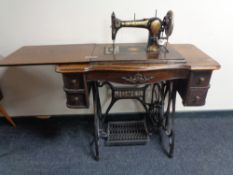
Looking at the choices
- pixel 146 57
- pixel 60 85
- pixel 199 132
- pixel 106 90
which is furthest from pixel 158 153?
pixel 60 85

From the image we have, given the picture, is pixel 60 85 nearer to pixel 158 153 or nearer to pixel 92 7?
pixel 92 7

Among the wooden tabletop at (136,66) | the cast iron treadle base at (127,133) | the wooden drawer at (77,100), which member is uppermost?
the wooden tabletop at (136,66)

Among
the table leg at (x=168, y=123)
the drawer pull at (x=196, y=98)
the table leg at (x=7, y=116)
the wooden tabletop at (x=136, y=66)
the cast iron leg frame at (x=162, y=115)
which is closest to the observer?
the wooden tabletop at (x=136, y=66)

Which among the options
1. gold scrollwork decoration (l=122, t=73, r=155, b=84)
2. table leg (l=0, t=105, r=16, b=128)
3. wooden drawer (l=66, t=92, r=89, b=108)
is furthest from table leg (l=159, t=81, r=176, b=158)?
table leg (l=0, t=105, r=16, b=128)

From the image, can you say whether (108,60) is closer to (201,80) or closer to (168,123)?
(201,80)

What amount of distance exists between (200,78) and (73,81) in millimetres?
795

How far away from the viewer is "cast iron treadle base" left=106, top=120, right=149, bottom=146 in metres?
1.63

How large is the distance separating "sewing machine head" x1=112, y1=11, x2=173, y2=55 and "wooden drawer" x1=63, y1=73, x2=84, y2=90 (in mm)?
368

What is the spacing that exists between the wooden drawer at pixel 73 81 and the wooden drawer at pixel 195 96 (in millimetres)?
693

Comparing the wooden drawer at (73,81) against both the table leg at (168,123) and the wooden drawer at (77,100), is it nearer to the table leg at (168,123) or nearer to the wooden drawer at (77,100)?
the wooden drawer at (77,100)

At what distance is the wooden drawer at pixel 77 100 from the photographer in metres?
1.23

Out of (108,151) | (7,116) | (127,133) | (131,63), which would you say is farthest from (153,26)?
(7,116)

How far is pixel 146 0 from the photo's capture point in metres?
1.47

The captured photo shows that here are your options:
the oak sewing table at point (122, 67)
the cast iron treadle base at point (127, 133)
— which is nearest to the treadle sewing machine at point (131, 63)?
Answer: the oak sewing table at point (122, 67)
